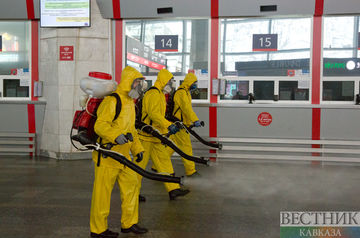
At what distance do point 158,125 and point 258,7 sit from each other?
423cm

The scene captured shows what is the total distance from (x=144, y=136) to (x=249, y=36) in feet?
→ 14.4

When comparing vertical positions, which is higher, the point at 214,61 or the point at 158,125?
the point at 214,61

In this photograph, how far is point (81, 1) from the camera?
321 inches

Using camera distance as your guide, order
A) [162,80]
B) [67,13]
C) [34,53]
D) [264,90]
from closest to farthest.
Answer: [162,80]
[67,13]
[264,90]
[34,53]

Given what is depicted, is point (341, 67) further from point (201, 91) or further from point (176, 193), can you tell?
point (176, 193)

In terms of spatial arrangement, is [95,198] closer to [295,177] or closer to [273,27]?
[295,177]

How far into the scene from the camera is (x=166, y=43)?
28.9 ft

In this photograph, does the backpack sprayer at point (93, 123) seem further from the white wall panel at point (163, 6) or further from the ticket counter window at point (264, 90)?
the ticket counter window at point (264, 90)

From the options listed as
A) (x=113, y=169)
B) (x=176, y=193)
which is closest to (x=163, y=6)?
(x=176, y=193)

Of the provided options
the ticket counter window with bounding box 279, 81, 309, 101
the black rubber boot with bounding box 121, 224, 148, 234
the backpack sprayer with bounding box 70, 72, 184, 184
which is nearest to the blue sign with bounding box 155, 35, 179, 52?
the ticket counter window with bounding box 279, 81, 309, 101

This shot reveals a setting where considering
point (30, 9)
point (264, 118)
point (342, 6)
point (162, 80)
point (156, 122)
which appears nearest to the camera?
point (156, 122)

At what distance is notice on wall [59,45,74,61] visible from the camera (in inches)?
326

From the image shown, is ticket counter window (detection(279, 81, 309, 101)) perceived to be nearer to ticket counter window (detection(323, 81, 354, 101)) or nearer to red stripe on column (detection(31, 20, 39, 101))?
ticket counter window (detection(323, 81, 354, 101))

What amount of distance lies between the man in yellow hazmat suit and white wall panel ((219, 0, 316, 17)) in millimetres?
3322
